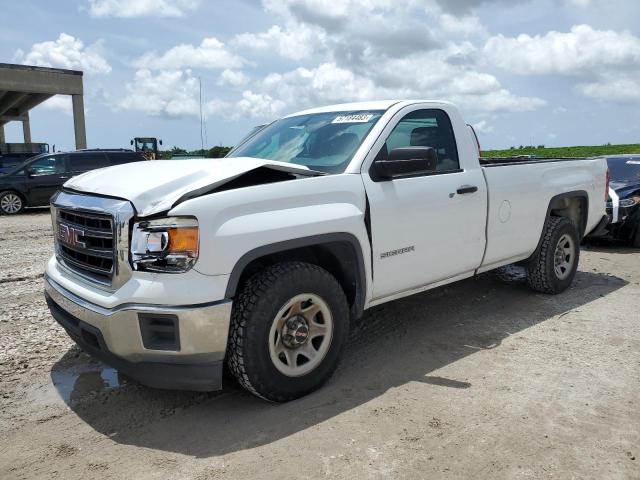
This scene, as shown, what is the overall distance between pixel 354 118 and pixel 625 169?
24.2 feet

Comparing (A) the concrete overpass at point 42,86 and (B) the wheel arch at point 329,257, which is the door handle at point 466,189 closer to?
(B) the wheel arch at point 329,257

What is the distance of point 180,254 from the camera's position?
3.00 meters

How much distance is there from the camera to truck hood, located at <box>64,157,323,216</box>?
3066 millimetres

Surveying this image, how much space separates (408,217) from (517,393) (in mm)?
1397

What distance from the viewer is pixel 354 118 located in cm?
433

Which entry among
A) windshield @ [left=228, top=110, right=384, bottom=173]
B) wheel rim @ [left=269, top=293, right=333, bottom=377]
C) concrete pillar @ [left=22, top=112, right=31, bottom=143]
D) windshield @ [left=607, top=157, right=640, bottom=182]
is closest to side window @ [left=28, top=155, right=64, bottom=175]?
windshield @ [left=228, top=110, right=384, bottom=173]

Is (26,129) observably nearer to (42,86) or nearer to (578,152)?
(42,86)

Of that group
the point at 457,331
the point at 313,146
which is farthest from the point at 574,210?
the point at 313,146

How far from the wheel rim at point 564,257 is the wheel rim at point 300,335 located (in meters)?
3.36

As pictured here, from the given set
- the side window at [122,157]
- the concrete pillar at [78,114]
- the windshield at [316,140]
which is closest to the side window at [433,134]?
the windshield at [316,140]

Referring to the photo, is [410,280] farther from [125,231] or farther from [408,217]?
[125,231]

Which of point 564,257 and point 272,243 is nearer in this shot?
point 272,243

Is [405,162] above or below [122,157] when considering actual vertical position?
below

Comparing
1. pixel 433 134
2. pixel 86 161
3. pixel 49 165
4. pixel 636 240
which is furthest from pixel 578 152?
pixel 433 134
